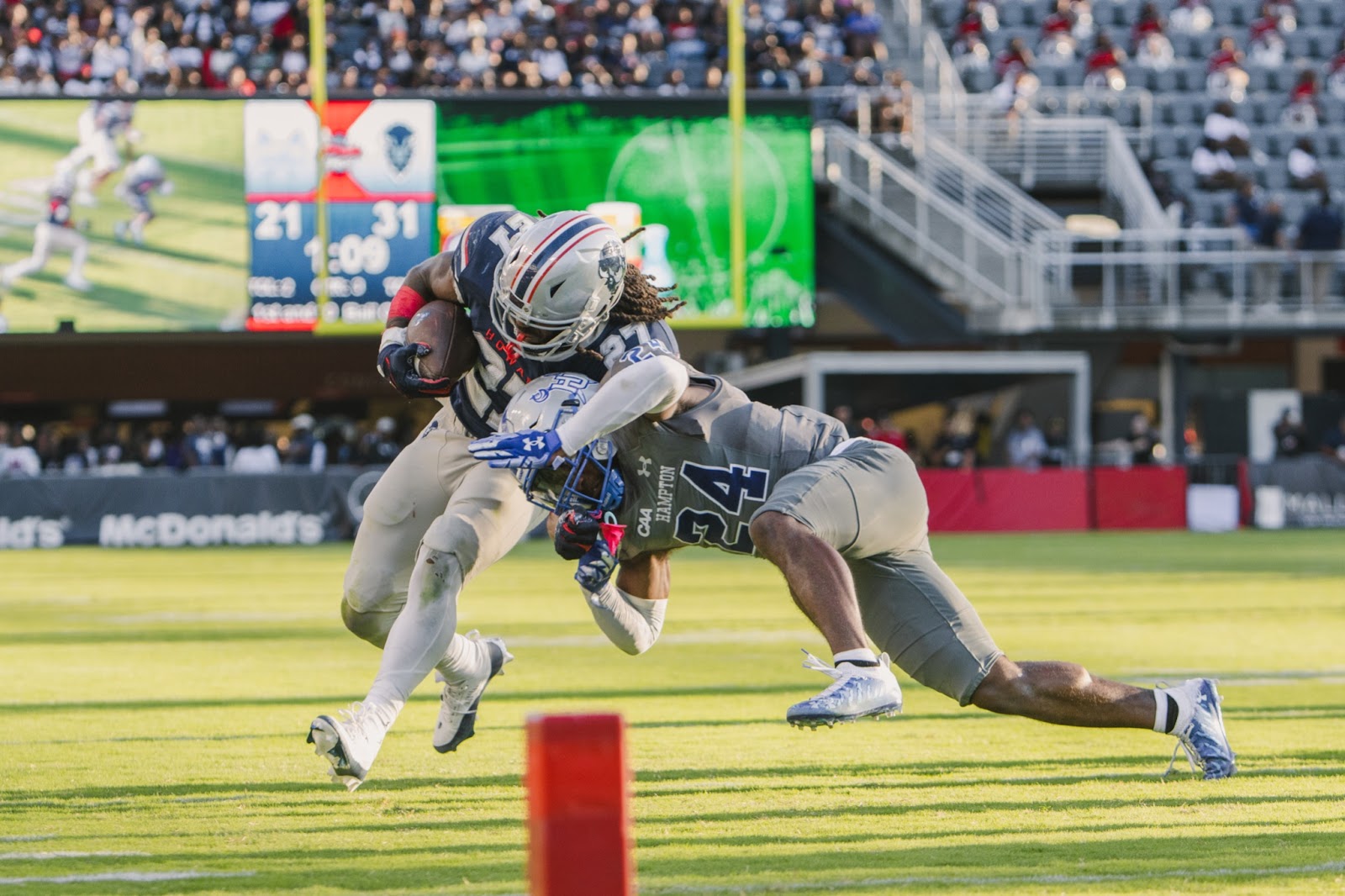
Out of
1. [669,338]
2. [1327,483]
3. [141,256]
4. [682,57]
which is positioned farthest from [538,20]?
[669,338]

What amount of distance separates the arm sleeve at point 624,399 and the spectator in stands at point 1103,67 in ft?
73.4

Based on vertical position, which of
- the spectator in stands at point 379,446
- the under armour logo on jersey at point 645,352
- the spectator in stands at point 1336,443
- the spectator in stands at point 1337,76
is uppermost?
the spectator in stands at point 1337,76

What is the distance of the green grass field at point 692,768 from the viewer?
438cm

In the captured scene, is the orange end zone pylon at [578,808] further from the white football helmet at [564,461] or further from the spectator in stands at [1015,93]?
the spectator in stands at [1015,93]

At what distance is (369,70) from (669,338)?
62.3 feet

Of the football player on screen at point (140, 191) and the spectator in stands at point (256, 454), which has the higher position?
the football player on screen at point (140, 191)

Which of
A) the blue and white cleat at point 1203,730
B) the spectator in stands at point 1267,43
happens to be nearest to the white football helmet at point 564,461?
the blue and white cleat at point 1203,730

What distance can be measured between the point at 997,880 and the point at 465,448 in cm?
228

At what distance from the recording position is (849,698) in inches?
176

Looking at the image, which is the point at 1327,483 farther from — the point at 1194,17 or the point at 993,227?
the point at 1194,17

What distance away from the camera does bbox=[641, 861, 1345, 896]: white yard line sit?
407 cm

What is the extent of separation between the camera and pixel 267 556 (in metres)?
18.7

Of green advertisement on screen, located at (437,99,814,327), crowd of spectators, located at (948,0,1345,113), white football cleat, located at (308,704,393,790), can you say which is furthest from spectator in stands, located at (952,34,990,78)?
white football cleat, located at (308,704,393,790)

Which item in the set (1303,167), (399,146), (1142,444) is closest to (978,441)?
(1142,444)
